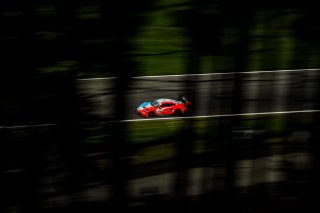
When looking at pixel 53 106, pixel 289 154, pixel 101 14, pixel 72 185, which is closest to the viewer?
pixel 101 14

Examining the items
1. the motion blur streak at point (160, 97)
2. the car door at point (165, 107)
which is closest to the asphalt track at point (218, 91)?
the motion blur streak at point (160, 97)

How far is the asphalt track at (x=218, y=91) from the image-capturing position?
6.91 ft

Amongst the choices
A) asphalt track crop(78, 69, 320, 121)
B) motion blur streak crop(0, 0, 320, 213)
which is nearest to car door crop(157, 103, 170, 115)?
motion blur streak crop(0, 0, 320, 213)

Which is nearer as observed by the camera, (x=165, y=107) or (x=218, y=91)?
(x=218, y=91)

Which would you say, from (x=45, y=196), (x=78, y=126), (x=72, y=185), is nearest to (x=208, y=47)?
(x=78, y=126)

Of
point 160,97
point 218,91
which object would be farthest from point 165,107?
point 218,91

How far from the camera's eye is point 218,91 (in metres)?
2.25

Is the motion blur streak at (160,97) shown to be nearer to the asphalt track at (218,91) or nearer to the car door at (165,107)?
the asphalt track at (218,91)

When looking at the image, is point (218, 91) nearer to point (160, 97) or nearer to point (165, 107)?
point (160, 97)

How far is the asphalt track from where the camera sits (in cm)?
211

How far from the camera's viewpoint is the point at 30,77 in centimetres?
196

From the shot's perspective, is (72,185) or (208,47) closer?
(208,47)

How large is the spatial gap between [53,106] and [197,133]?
868 mm

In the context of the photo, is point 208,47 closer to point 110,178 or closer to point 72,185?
point 110,178
